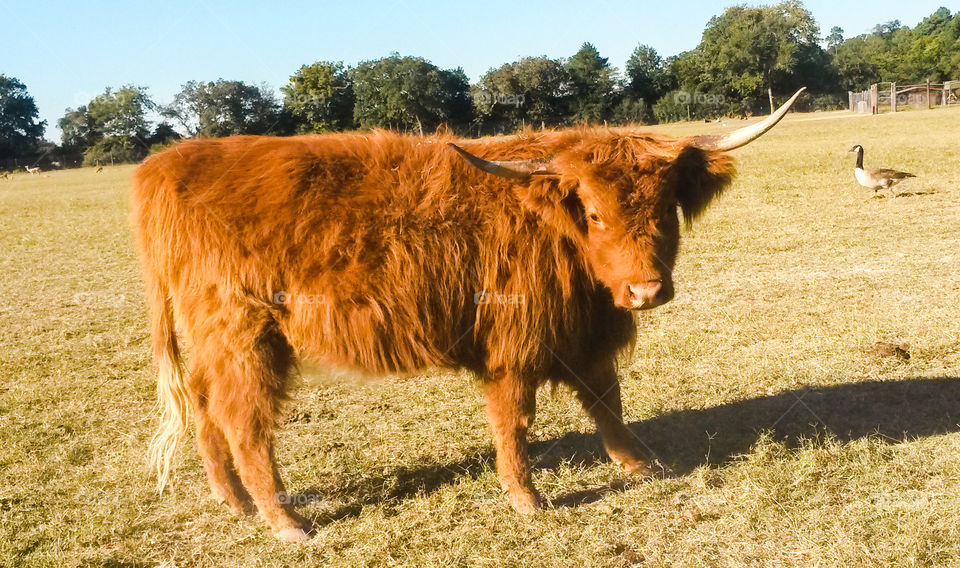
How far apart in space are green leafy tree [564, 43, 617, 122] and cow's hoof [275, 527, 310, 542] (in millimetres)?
17454

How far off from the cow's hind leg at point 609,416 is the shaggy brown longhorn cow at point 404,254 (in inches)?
13.2

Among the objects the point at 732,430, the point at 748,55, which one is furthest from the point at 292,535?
the point at 748,55

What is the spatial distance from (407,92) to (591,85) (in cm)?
1592

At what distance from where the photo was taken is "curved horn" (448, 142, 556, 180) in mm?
3232

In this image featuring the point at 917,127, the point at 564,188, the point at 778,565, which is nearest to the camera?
the point at 778,565

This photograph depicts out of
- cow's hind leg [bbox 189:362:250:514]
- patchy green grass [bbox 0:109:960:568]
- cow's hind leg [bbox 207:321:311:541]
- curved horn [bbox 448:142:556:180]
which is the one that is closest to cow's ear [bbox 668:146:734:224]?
curved horn [bbox 448:142:556:180]

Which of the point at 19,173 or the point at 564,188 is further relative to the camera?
the point at 19,173

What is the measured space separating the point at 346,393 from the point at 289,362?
6.41 feet

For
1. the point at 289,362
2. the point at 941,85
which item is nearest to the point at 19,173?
the point at 289,362

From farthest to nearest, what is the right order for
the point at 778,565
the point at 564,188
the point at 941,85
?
the point at 941,85 < the point at 564,188 < the point at 778,565

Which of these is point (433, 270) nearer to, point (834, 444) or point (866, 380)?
point (834, 444)

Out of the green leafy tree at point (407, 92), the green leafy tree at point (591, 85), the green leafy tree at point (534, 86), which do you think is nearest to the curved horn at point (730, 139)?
the green leafy tree at point (407, 92)

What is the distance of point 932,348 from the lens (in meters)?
5.12

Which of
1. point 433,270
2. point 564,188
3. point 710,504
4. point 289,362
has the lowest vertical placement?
point 710,504
